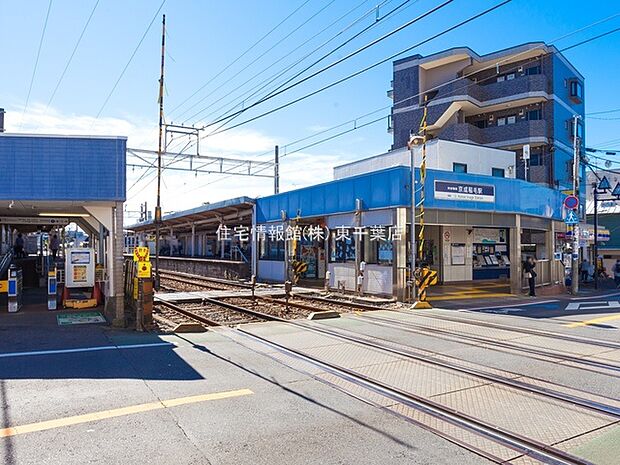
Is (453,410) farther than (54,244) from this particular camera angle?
No

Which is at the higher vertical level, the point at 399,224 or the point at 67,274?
the point at 399,224

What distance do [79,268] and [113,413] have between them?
10835 mm

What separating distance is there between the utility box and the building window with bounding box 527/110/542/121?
31.1 meters

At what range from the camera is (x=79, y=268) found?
1532 centimetres

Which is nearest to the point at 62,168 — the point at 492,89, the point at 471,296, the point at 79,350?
the point at 79,350

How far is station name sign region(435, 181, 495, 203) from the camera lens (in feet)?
59.5

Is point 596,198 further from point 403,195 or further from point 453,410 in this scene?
point 453,410

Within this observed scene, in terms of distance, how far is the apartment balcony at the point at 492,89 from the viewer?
34.3 m

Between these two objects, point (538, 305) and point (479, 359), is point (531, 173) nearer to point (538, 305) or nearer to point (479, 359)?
point (538, 305)

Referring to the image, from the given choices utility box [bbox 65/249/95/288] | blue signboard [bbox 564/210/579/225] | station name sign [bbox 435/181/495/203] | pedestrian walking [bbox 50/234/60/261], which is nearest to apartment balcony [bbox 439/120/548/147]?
blue signboard [bbox 564/210/579/225]

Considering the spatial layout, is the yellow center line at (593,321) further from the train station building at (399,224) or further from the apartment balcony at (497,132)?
the apartment balcony at (497,132)

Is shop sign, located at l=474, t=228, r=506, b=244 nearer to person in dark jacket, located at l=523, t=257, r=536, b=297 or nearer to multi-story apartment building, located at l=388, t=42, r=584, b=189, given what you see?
person in dark jacket, located at l=523, t=257, r=536, b=297

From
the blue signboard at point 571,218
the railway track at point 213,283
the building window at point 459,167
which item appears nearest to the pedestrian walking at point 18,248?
the railway track at point 213,283

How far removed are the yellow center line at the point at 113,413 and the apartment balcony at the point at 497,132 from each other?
32463 millimetres
